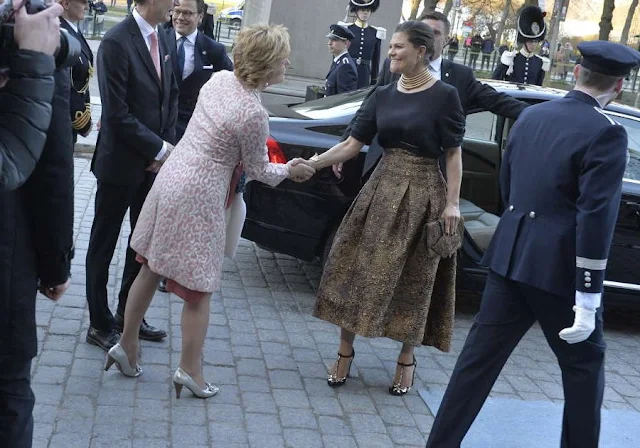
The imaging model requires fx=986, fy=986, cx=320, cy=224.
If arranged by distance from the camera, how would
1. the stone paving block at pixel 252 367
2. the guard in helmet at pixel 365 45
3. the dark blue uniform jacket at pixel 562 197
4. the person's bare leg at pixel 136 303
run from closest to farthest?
the dark blue uniform jacket at pixel 562 197 < the person's bare leg at pixel 136 303 < the stone paving block at pixel 252 367 < the guard in helmet at pixel 365 45

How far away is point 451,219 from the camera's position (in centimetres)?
495

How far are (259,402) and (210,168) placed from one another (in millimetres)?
1192

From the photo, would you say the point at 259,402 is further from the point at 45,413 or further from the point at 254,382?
the point at 45,413

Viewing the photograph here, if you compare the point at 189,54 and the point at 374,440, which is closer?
the point at 374,440

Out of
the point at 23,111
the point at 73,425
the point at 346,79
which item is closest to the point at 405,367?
the point at 73,425

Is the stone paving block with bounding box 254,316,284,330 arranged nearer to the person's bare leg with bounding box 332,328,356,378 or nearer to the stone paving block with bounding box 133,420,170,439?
the person's bare leg with bounding box 332,328,356,378

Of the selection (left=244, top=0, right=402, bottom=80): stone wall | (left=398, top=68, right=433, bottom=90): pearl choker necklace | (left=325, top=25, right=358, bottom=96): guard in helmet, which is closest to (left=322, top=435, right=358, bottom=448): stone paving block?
(left=398, top=68, right=433, bottom=90): pearl choker necklace

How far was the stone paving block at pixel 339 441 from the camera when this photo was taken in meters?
4.44

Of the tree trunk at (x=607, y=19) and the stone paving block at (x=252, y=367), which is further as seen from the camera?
the tree trunk at (x=607, y=19)

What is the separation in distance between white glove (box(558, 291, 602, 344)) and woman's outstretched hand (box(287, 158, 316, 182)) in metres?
1.69

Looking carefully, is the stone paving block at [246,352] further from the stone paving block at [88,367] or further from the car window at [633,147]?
the car window at [633,147]

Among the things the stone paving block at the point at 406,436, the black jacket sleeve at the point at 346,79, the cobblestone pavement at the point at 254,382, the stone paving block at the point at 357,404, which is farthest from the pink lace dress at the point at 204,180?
the black jacket sleeve at the point at 346,79

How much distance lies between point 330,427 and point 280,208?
6.80ft

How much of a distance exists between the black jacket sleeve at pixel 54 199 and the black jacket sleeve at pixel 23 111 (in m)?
0.37
